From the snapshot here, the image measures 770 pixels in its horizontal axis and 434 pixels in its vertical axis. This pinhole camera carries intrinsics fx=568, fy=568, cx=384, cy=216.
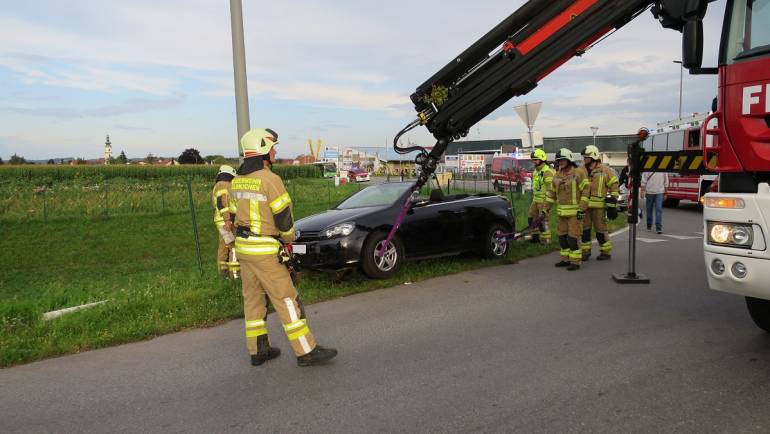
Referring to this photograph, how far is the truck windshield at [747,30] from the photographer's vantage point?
395 centimetres

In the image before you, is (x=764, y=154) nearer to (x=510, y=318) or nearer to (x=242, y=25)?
(x=510, y=318)

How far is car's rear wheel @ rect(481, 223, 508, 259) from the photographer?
30.3ft

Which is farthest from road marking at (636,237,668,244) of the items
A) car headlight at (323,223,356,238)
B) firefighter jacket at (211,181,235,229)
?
firefighter jacket at (211,181,235,229)

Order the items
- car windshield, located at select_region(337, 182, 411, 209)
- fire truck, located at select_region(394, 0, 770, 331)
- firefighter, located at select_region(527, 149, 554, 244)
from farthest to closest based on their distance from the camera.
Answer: firefighter, located at select_region(527, 149, 554, 244) → car windshield, located at select_region(337, 182, 411, 209) → fire truck, located at select_region(394, 0, 770, 331)

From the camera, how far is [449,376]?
4.25 metres

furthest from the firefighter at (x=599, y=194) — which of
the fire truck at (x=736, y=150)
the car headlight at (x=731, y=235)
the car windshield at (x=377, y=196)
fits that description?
the car headlight at (x=731, y=235)

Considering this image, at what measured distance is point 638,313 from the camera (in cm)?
584

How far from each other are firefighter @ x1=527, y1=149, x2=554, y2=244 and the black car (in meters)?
1.52

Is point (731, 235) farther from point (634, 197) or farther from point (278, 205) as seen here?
point (634, 197)

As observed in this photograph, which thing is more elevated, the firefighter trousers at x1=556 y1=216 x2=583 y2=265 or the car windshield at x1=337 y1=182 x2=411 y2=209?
the car windshield at x1=337 y1=182 x2=411 y2=209

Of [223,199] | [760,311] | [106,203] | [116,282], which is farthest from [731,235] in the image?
[106,203]

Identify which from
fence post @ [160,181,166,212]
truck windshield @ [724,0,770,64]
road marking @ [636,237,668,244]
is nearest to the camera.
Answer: truck windshield @ [724,0,770,64]

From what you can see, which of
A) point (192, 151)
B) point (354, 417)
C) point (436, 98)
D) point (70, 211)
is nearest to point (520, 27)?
point (436, 98)

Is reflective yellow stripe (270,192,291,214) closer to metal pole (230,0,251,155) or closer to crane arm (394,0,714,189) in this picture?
crane arm (394,0,714,189)
